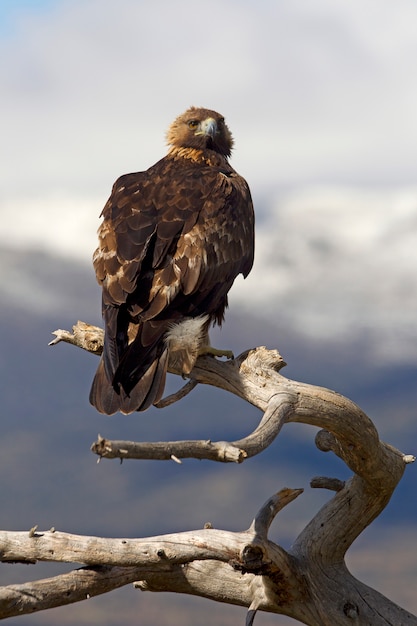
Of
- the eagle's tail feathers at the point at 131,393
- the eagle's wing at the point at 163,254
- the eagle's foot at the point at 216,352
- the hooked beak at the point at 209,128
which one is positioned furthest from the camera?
the hooked beak at the point at 209,128

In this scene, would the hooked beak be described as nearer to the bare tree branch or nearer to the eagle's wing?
the eagle's wing

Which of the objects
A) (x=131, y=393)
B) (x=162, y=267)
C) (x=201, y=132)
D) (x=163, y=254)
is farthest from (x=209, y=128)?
(x=131, y=393)

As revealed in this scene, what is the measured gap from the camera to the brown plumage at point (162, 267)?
762cm

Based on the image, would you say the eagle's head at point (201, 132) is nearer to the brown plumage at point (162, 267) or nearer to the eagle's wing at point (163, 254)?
the brown plumage at point (162, 267)

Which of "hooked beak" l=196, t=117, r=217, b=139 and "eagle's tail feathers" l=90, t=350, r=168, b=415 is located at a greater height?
"hooked beak" l=196, t=117, r=217, b=139

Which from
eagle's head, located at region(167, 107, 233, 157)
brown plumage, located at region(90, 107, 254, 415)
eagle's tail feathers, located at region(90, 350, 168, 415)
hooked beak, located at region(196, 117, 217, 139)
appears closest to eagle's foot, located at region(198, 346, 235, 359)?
brown plumage, located at region(90, 107, 254, 415)

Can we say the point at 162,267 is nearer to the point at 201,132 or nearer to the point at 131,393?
the point at 131,393

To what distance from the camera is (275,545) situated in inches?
328

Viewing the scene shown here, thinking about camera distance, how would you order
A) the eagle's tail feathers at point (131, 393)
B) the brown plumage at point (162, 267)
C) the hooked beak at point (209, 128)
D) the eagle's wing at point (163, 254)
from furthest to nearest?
the hooked beak at point (209, 128) < the eagle's wing at point (163, 254) < the brown plumage at point (162, 267) < the eagle's tail feathers at point (131, 393)

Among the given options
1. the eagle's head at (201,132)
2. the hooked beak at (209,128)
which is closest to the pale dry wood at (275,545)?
the eagle's head at (201,132)

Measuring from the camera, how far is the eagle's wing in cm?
777

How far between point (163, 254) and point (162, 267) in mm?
143

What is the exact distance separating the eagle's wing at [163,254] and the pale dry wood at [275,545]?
0.92 meters

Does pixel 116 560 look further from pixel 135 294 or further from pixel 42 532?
pixel 135 294
